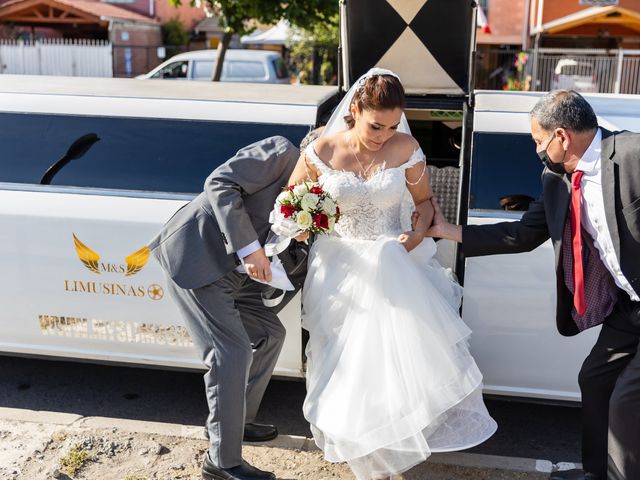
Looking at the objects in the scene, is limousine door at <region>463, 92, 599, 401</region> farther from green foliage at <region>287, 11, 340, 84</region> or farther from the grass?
green foliage at <region>287, 11, 340, 84</region>

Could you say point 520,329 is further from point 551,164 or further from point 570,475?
point 551,164

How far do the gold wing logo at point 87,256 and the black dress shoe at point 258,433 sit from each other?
3.34 feet

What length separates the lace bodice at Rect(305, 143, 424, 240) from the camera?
3.10 m

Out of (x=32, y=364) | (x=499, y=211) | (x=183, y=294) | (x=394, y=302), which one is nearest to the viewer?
(x=394, y=302)

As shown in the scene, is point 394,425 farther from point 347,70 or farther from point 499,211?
point 347,70

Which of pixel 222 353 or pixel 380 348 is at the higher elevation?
pixel 380 348

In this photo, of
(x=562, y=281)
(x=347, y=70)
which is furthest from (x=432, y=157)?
(x=562, y=281)

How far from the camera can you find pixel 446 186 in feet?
14.6

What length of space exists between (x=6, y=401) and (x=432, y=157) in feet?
9.75

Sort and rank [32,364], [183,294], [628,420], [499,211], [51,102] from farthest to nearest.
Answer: [32,364] < [51,102] < [499,211] < [183,294] < [628,420]

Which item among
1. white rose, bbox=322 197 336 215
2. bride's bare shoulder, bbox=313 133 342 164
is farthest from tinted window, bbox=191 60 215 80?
white rose, bbox=322 197 336 215

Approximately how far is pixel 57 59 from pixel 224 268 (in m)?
21.1

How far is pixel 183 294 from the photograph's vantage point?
329 cm

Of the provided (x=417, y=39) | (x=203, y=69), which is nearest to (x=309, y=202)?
(x=417, y=39)
